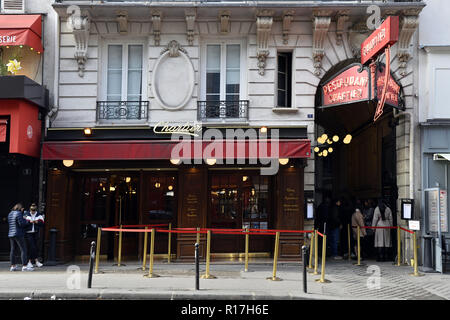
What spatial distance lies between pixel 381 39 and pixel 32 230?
1032 centimetres

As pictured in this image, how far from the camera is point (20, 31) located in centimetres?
1396

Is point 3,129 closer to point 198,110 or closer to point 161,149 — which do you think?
point 161,149

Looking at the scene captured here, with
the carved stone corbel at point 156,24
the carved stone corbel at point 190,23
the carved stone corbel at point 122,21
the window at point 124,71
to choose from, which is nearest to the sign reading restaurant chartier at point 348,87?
the carved stone corbel at point 190,23

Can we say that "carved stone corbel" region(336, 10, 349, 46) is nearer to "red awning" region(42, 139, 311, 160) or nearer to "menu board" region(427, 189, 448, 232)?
"red awning" region(42, 139, 311, 160)

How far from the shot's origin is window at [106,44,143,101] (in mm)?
14945

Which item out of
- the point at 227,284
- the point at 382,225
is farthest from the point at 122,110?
the point at 382,225

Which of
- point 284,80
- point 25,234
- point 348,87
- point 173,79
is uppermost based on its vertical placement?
point 284,80

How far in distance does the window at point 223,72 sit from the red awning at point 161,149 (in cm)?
209

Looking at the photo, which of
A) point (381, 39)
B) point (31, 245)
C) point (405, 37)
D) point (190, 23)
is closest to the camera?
point (381, 39)

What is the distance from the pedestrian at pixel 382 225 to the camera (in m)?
14.5

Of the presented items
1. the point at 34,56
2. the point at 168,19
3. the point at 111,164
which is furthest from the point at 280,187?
the point at 34,56

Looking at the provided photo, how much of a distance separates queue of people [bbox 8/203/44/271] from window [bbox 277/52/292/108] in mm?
7729

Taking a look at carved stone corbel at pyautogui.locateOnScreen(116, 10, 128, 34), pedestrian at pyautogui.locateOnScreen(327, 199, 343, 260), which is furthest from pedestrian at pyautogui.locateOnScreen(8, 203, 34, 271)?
pedestrian at pyautogui.locateOnScreen(327, 199, 343, 260)

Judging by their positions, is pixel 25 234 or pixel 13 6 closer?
pixel 25 234
